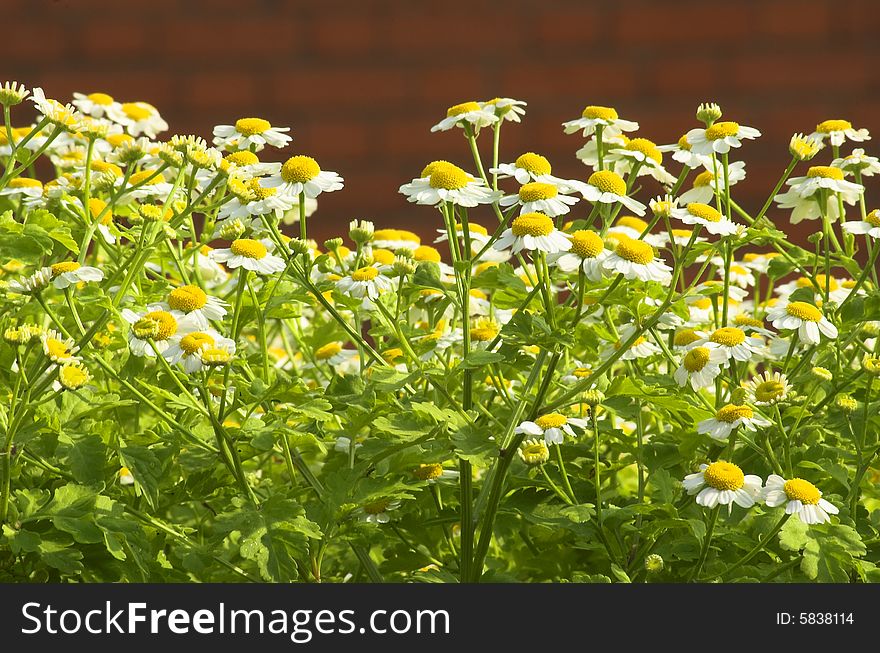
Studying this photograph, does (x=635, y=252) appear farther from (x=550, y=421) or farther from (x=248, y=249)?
(x=248, y=249)

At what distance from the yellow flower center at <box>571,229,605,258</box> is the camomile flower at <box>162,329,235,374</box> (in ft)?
1.44

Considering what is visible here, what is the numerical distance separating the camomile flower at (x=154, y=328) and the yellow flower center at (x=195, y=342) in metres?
0.03

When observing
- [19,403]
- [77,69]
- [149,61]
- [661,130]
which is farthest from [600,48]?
[19,403]

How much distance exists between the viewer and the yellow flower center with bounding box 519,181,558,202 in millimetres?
1486

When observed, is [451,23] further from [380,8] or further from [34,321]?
[34,321]

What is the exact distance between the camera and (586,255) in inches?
56.0

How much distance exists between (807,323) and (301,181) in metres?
0.69

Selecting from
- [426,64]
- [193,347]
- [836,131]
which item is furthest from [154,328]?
[426,64]

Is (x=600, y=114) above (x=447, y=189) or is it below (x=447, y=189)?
above

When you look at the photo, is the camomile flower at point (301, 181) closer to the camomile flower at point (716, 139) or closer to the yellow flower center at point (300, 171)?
the yellow flower center at point (300, 171)

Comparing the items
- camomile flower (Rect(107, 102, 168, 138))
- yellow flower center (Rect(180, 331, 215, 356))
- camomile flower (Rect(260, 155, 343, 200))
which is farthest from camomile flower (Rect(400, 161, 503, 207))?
camomile flower (Rect(107, 102, 168, 138))

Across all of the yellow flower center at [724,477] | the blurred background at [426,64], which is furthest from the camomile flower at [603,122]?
the blurred background at [426,64]

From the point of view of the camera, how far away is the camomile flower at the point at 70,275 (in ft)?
4.71

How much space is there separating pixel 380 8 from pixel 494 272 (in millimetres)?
3080
